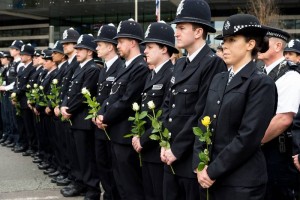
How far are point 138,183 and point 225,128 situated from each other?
2.13 meters

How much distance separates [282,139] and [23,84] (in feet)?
21.2

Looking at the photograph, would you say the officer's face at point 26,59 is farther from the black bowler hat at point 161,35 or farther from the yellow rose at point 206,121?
the yellow rose at point 206,121

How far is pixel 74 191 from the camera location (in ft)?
20.7

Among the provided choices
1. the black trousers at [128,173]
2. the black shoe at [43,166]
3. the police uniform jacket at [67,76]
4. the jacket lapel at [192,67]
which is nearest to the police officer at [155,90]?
the black trousers at [128,173]

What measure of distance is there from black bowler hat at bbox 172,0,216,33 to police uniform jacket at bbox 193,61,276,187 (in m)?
0.75

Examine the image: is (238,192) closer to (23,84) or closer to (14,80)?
(23,84)

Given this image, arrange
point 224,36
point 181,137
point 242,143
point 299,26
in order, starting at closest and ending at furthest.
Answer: point 242,143 → point 224,36 → point 181,137 → point 299,26

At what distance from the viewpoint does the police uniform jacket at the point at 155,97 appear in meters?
4.32

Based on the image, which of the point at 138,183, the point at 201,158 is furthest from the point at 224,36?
the point at 138,183

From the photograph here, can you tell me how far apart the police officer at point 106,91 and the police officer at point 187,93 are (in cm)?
176

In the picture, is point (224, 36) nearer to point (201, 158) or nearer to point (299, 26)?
point (201, 158)

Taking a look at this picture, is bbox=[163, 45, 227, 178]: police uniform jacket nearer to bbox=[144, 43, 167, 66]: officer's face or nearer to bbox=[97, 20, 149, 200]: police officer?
bbox=[144, 43, 167, 66]: officer's face

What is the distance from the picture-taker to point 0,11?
33.7 m

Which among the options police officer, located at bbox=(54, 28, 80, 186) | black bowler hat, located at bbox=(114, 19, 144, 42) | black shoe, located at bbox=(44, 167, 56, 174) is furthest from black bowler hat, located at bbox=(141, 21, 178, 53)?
black shoe, located at bbox=(44, 167, 56, 174)
